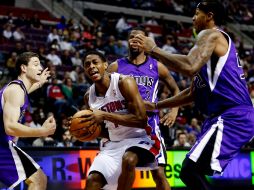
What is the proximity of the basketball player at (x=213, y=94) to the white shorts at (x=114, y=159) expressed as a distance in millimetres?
875

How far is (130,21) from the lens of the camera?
20953 millimetres

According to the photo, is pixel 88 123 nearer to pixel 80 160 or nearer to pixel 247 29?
pixel 80 160

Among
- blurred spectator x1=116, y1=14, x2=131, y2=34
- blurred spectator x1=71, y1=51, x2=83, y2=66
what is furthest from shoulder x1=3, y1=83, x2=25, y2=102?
blurred spectator x1=116, y1=14, x2=131, y2=34

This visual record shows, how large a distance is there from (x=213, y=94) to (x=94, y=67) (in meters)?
1.35

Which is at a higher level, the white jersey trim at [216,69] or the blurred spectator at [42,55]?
the blurred spectator at [42,55]

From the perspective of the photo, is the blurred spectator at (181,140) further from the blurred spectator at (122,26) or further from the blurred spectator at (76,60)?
the blurred spectator at (122,26)

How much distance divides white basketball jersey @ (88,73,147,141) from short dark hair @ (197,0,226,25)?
1.18 m

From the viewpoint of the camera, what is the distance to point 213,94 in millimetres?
4719

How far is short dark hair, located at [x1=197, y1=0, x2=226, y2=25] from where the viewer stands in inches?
189

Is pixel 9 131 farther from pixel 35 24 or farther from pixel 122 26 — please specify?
pixel 122 26

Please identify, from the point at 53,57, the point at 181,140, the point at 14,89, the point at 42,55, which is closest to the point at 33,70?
the point at 14,89

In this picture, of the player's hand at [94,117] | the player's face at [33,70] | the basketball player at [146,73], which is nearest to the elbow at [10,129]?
the player's hand at [94,117]

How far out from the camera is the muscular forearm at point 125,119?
17.2ft

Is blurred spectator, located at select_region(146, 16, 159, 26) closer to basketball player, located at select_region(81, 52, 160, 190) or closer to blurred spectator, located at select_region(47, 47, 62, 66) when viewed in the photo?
blurred spectator, located at select_region(47, 47, 62, 66)
